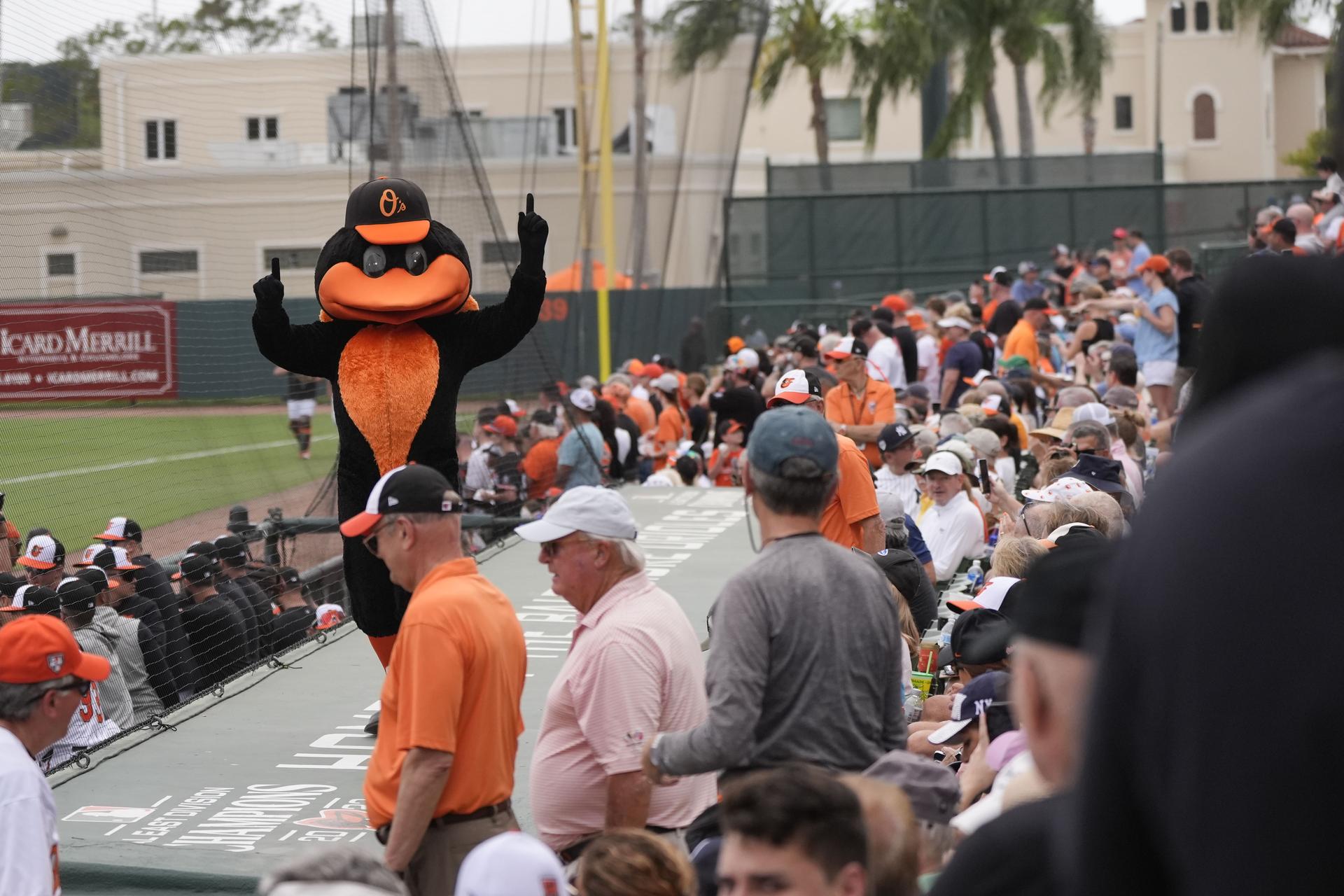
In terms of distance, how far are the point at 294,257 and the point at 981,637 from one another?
9783 mm

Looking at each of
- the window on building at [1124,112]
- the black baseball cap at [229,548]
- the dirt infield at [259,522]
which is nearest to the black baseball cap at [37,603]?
the black baseball cap at [229,548]

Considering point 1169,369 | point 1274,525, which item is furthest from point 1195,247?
point 1274,525

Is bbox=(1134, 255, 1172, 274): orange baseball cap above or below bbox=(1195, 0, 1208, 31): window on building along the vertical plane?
below

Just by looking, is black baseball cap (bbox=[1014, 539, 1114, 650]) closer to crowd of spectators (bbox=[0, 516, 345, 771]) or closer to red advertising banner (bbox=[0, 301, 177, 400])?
crowd of spectators (bbox=[0, 516, 345, 771])

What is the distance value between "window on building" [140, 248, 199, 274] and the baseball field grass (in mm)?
1210

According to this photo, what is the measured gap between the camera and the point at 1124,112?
58031 millimetres

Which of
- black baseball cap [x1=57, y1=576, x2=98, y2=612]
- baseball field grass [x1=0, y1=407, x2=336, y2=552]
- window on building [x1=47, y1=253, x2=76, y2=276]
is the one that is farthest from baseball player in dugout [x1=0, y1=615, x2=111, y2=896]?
baseball field grass [x1=0, y1=407, x2=336, y2=552]

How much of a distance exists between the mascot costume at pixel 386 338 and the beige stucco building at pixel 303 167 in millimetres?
3515

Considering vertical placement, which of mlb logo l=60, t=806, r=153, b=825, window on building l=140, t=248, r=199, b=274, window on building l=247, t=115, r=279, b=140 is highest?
window on building l=247, t=115, r=279, b=140

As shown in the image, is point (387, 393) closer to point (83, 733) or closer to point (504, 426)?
point (83, 733)

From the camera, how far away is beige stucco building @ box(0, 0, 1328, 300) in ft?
31.3

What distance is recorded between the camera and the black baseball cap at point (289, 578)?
8586 millimetres

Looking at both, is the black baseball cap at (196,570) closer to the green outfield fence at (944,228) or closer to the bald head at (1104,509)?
the bald head at (1104,509)

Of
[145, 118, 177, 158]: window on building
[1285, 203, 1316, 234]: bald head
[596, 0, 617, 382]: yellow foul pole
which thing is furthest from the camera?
[596, 0, 617, 382]: yellow foul pole
